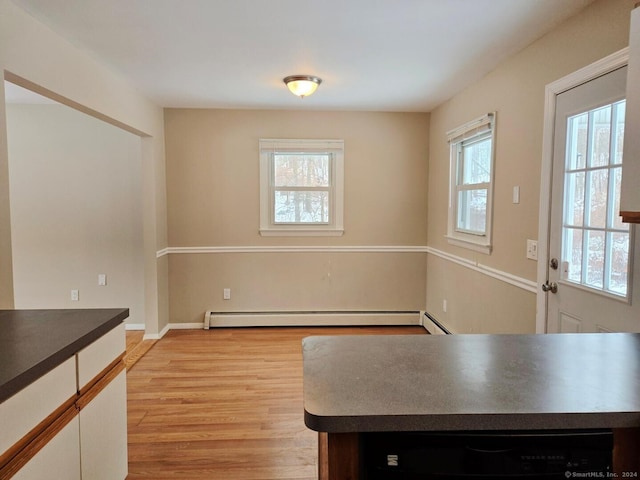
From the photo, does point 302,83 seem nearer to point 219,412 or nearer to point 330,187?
point 330,187

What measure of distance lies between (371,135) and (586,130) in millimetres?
2730

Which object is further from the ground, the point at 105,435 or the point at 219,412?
the point at 105,435

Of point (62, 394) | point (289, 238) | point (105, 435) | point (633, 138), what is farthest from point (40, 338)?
point (289, 238)

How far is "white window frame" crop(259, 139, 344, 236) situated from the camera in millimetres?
4645

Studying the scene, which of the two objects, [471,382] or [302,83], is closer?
[471,382]

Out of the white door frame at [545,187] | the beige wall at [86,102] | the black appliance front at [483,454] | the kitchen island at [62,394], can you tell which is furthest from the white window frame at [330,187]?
the black appliance front at [483,454]

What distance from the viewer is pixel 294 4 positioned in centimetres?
219

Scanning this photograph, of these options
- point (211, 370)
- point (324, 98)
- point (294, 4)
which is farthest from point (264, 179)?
point (294, 4)

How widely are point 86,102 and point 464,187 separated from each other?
309cm

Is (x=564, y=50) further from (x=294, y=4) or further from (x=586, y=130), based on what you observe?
(x=294, y=4)

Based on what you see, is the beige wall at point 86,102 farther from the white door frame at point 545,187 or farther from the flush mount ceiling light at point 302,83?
the white door frame at point 545,187

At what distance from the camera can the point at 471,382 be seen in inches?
42.2

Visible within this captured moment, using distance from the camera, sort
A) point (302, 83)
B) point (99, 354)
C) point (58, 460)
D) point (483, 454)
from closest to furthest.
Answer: point (483, 454) → point (58, 460) → point (99, 354) → point (302, 83)

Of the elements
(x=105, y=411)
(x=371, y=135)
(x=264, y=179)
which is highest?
(x=371, y=135)
